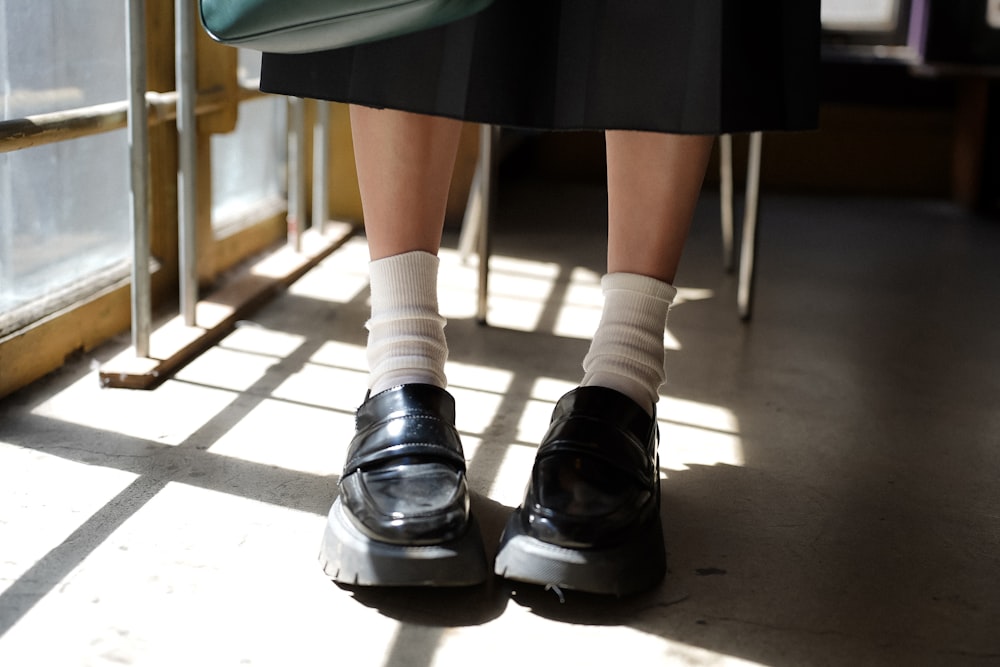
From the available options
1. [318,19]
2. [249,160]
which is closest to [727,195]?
[249,160]

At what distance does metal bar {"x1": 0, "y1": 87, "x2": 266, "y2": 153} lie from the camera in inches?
33.9

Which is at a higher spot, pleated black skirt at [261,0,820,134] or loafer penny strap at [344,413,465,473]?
pleated black skirt at [261,0,820,134]

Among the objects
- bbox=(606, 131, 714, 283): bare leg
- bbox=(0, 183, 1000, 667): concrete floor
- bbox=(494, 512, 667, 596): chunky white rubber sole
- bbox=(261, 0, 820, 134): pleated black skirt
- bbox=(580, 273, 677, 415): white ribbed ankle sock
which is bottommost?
bbox=(0, 183, 1000, 667): concrete floor

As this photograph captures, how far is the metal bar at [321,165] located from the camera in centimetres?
166

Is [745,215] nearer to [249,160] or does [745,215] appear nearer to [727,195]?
[727,195]

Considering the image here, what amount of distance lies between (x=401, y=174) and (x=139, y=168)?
37 centimetres

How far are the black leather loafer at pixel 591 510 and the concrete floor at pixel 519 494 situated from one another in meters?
0.02

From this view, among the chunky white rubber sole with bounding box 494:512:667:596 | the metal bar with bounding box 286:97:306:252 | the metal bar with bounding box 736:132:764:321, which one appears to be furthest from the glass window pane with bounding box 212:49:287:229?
the chunky white rubber sole with bounding box 494:512:667:596

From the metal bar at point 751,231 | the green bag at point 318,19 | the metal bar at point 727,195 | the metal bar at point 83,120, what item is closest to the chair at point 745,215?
the metal bar at point 751,231

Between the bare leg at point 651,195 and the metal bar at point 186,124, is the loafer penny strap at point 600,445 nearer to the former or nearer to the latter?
the bare leg at point 651,195

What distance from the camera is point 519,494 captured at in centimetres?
79

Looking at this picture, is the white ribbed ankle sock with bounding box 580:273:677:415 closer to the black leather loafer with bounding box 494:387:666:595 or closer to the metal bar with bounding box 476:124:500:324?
the black leather loafer with bounding box 494:387:666:595

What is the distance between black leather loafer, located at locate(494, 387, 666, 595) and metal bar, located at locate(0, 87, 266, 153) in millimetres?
521

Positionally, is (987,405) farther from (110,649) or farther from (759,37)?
(110,649)
